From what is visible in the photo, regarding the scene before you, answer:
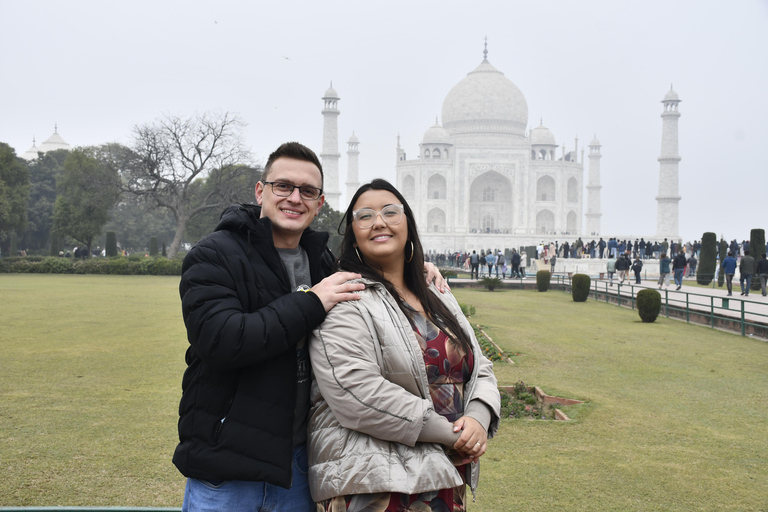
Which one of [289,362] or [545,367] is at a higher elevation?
[289,362]

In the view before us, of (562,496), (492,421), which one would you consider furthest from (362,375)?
(562,496)

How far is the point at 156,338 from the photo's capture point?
8.14m

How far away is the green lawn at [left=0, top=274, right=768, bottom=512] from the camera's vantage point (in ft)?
11.5

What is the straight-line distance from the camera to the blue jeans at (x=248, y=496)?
1.77m

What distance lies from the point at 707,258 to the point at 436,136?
2679 centimetres

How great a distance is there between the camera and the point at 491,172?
43.8m

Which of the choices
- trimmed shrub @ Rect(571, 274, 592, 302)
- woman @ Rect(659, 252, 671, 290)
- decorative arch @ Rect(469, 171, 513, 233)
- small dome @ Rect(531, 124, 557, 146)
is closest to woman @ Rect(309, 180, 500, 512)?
trimmed shrub @ Rect(571, 274, 592, 302)

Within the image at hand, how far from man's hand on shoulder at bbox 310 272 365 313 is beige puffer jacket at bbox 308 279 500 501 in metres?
0.02

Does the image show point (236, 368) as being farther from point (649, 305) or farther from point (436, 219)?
point (436, 219)

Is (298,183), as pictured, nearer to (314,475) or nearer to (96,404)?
(314,475)

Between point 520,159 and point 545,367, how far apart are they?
122 ft

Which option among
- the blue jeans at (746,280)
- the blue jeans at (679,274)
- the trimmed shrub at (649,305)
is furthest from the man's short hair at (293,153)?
the blue jeans at (679,274)

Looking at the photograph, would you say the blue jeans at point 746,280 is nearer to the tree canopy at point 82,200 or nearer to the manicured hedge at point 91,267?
the manicured hedge at point 91,267

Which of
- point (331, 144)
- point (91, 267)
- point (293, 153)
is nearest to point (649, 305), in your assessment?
point (293, 153)
